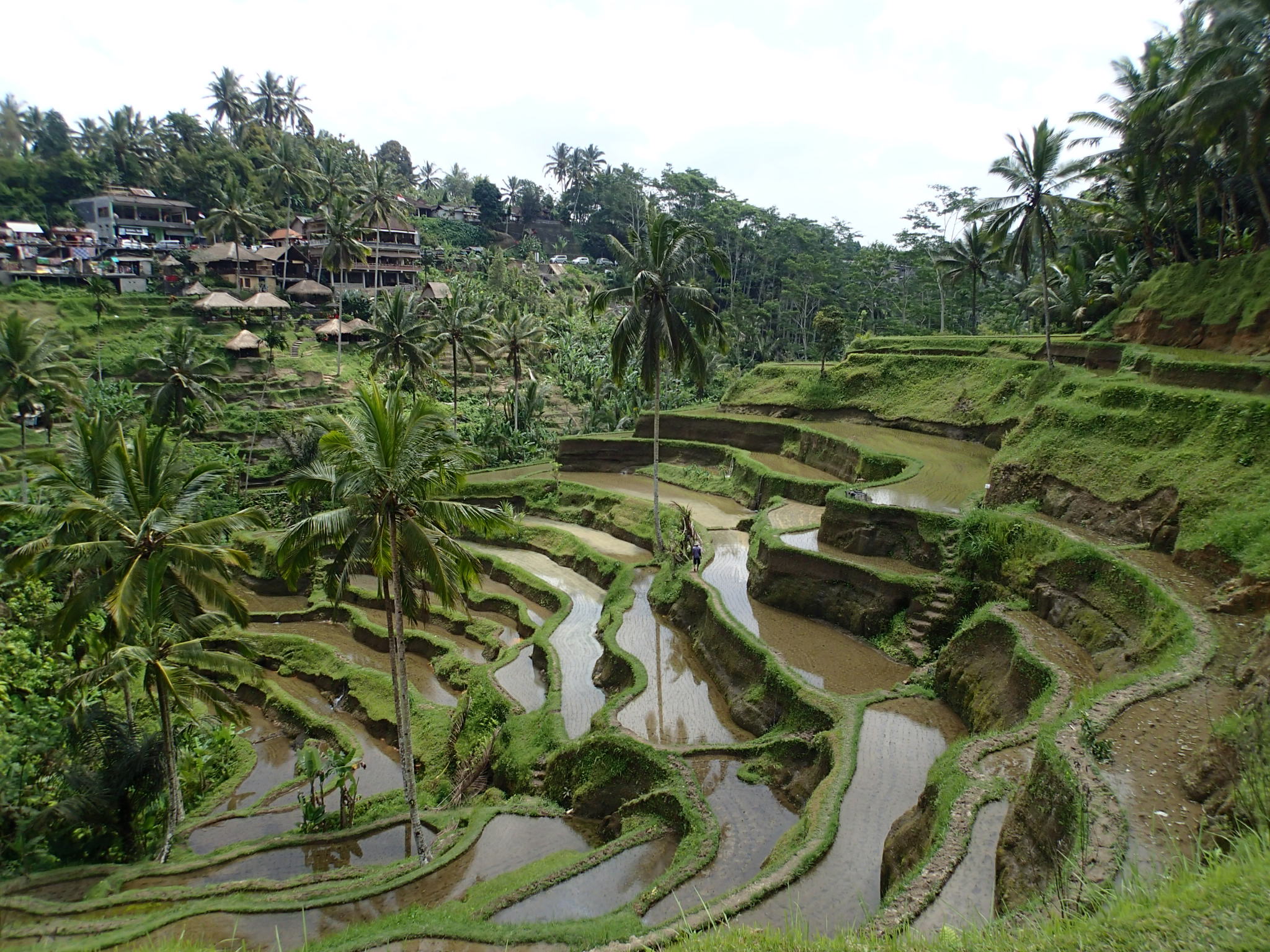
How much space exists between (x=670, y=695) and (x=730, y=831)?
228 inches

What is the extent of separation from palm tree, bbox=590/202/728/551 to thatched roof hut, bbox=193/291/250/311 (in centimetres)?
4417

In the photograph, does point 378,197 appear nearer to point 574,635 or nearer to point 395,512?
point 574,635

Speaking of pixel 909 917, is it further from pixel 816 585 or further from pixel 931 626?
pixel 816 585

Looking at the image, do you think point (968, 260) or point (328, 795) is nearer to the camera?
point (328, 795)

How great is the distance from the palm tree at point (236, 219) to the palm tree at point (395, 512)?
5683cm

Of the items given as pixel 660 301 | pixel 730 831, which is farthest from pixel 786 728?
pixel 660 301

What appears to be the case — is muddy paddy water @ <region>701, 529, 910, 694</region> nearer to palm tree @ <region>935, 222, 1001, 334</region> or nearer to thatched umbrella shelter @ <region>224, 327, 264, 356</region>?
palm tree @ <region>935, 222, 1001, 334</region>

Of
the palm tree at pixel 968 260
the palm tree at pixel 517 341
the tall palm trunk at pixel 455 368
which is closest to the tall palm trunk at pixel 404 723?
the tall palm trunk at pixel 455 368

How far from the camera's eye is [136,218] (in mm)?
71625

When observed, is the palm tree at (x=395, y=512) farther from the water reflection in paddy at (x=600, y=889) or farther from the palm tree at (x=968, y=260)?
the palm tree at (x=968, y=260)

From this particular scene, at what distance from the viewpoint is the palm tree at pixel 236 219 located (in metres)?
61.1

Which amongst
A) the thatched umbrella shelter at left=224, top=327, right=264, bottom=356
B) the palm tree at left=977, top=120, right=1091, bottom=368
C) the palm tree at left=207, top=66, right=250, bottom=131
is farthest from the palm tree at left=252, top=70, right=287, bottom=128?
the palm tree at left=977, top=120, right=1091, bottom=368

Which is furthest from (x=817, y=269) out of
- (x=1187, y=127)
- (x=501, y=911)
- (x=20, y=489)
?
(x=501, y=911)

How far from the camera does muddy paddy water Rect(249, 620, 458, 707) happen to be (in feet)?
78.1
